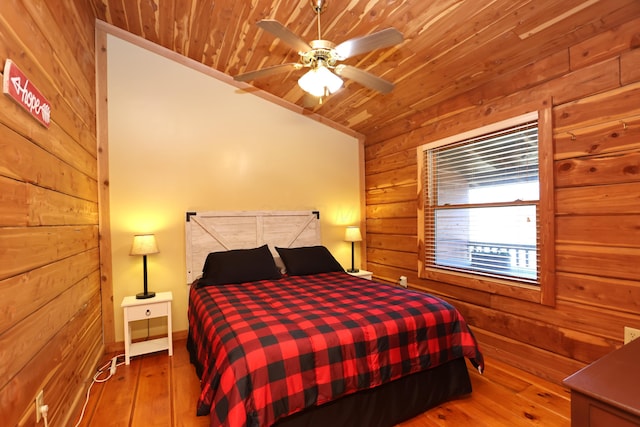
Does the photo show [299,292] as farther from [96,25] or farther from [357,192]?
[96,25]

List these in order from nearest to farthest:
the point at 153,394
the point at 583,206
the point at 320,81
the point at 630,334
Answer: the point at 630,334 < the point at 320,81 < the point at 583,206 < the point at 153,394

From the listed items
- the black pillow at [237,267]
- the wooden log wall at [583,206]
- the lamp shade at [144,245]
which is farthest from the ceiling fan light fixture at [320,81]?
the lamp shade at [144,245]

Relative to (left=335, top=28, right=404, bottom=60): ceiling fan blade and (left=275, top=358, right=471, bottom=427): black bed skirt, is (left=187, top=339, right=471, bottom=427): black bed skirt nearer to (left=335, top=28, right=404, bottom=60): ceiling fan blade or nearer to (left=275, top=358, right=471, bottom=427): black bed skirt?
(left=275, top=358, right=471, bottom=427): black bed skirt

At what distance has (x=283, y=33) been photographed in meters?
1.77

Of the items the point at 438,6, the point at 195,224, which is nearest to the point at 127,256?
the point at 195,224

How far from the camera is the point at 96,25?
10.2 ft

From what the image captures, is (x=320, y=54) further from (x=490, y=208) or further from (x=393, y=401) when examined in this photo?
(x=393, y=401)

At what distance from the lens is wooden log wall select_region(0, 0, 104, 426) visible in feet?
4.20

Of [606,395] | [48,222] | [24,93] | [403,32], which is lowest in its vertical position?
[606,395]

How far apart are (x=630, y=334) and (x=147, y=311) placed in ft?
11.9

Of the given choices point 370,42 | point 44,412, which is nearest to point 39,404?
point 44,412

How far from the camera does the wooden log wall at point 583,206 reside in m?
1.95

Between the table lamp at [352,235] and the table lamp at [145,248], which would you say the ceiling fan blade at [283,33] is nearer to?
the table lamp at [145,248]

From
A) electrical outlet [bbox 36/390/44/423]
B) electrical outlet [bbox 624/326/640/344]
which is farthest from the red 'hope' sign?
electrical outlet [bbox 624/326/640/344]
